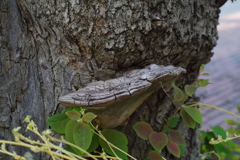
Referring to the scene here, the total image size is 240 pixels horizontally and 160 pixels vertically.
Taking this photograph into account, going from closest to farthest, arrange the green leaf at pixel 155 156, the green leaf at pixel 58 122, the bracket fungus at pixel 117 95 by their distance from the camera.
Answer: the bracket fungus at pixel 117 95 < the green leaf at pixel 58 122 < the green leaf at pixel 155 156

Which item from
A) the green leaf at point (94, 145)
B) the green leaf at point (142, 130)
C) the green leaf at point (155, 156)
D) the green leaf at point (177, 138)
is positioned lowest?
the green leaf at point (155, 156)

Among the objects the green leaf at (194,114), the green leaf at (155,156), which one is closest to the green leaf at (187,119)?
the green leaf at (194,114)

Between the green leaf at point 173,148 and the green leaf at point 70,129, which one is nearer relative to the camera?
the green leaf at point 70,129

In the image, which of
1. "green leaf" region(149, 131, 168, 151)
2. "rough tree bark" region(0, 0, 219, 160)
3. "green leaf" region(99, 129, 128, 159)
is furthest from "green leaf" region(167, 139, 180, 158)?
"rough tree bark" region(0, 0, 219, 160)

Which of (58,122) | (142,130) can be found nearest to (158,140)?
(142,130)

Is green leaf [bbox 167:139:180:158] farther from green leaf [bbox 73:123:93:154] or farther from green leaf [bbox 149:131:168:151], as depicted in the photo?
green leaf [bbox 73:123:93:154]

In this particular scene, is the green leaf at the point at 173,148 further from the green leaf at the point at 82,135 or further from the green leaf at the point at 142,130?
the green leaf at the point at 82,135

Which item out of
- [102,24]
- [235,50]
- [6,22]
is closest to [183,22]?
[102,24]

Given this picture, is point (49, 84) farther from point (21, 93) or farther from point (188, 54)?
point (188, 54)

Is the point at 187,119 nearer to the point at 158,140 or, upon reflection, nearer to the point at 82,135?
the point at 158,140
